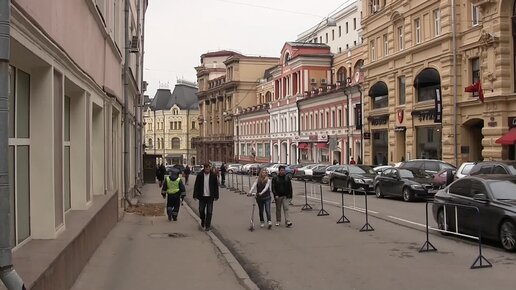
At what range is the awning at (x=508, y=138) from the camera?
31692 millimetres

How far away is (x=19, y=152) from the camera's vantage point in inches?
278

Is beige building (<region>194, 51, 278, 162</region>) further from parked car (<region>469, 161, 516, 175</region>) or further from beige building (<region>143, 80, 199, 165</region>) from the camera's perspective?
parked car (<region>469, 161, 516, 175</region>)

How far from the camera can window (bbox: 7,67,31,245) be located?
6.75 m

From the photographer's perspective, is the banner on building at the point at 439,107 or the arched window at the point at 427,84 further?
the arched window at the point at 427,84

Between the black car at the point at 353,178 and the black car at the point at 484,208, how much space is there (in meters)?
15.3

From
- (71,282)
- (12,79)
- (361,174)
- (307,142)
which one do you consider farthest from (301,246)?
(307,142)

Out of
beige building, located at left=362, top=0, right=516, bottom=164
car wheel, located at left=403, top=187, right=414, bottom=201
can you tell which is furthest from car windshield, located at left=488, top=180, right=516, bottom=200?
beige building, located at left=362, top=0, right=516, bottom=164

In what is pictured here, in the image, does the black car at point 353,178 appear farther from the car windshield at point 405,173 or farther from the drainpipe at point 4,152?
the drainpipe at point 4,152

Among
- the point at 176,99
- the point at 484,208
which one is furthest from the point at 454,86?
the point at 176,99

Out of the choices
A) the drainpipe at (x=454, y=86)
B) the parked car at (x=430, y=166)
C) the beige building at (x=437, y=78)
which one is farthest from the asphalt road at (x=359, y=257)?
the drainpipe at (x=454, y=86)

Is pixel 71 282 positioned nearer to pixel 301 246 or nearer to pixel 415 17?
pixel 301 246

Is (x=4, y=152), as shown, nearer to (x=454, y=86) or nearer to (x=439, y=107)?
(x=454, y=86)

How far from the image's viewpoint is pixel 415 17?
41688 millimetres

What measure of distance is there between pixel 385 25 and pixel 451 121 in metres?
12.1
